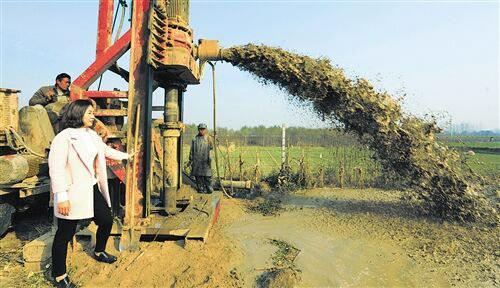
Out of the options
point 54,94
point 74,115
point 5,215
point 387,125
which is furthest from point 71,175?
point 387,125

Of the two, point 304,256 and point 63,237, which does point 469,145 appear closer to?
point 304,256

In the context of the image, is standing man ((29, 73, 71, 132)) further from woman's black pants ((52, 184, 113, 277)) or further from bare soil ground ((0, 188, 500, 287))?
woman's black pants ((52, 184, 113, 277))

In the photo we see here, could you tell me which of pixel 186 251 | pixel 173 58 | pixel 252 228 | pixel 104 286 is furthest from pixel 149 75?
pixel 252 228

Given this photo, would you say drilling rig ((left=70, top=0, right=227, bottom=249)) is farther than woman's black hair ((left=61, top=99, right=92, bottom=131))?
Yes

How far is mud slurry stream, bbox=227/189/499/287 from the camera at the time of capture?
3.96 m

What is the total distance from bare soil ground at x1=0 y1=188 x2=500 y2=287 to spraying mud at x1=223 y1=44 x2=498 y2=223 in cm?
50

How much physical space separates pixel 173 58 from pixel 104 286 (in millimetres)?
2753

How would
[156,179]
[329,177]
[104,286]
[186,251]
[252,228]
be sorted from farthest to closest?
[329,177], [156,179], [252,228], [186,251], [104,286]

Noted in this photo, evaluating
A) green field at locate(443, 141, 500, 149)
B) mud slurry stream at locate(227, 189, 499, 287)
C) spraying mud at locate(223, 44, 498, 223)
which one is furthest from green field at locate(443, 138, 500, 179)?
mud slurry stream at locate(227, 189, 499, 287)

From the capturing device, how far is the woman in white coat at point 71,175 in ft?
10.7

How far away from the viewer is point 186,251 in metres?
4.06

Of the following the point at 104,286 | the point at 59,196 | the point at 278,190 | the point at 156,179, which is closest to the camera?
the point at 59,196

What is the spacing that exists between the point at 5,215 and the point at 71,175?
9.39ft

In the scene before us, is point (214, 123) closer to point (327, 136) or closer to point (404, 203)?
point (404, 203)
